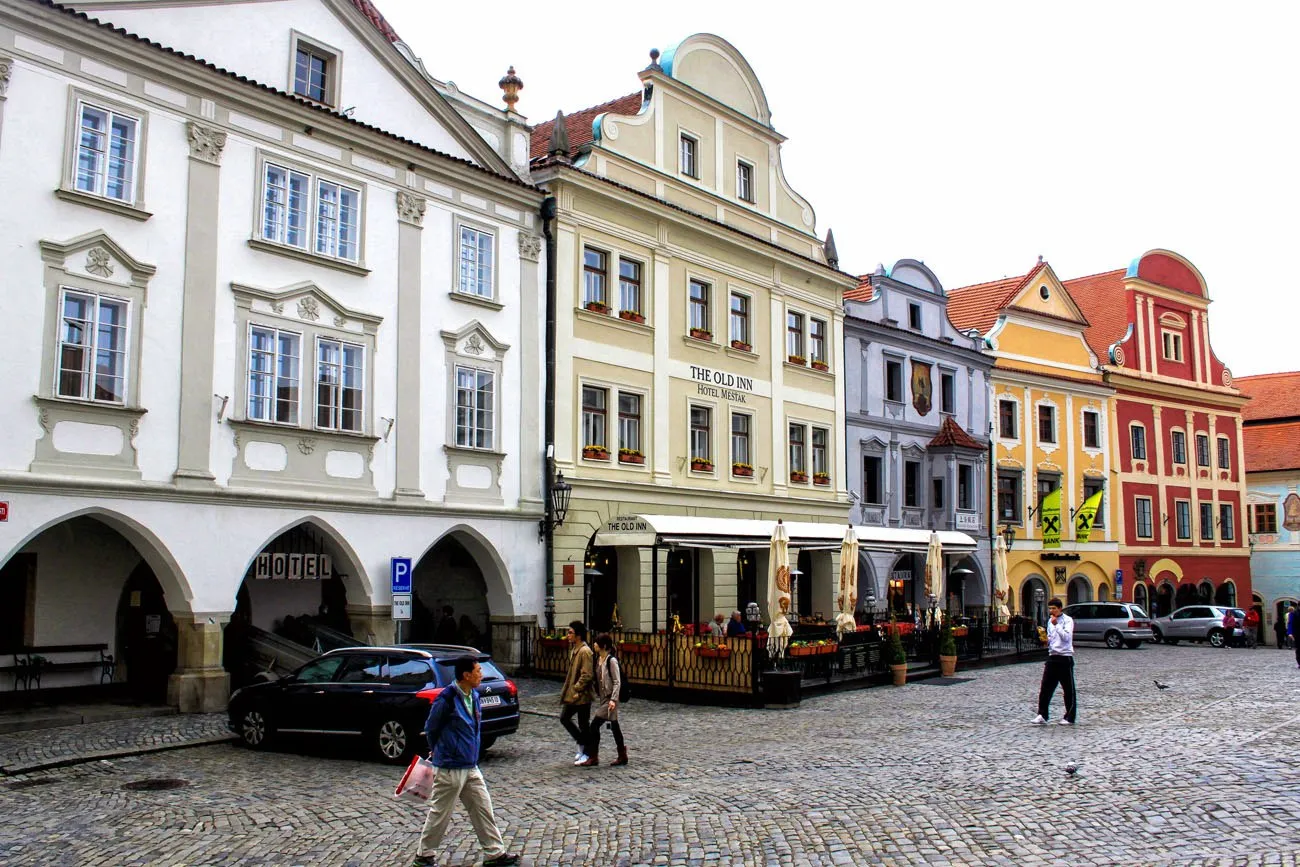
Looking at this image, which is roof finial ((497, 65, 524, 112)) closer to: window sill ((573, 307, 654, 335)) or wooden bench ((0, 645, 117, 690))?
window sill ((573, 307, 654, 335))

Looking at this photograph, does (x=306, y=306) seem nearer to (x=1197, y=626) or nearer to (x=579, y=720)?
(x=579, y=720)

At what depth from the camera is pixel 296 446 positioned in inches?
840

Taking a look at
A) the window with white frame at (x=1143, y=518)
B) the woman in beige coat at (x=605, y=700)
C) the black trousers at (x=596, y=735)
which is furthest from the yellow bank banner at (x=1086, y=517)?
the black trousers at (x=596, y=735)

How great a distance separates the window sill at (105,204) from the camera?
18281 mm

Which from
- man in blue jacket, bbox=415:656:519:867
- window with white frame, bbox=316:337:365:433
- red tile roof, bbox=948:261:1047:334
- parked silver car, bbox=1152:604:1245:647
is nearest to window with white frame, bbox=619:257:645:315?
window with white frame, bbox=316:337:365:433

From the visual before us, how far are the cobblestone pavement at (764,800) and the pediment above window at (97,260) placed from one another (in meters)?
7.42

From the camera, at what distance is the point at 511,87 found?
88.7ft

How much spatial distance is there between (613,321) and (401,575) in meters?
9.41

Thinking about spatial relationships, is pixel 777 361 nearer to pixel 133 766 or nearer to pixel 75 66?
pixel 75 66

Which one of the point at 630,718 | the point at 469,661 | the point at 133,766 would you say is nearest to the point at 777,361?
the point at 630,718

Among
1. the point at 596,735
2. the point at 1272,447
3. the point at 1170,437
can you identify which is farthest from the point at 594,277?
the point at 1272,447

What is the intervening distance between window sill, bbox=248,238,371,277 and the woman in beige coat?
1007 centimetres

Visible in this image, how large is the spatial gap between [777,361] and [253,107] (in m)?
16.7

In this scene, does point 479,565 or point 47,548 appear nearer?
point 47,548
